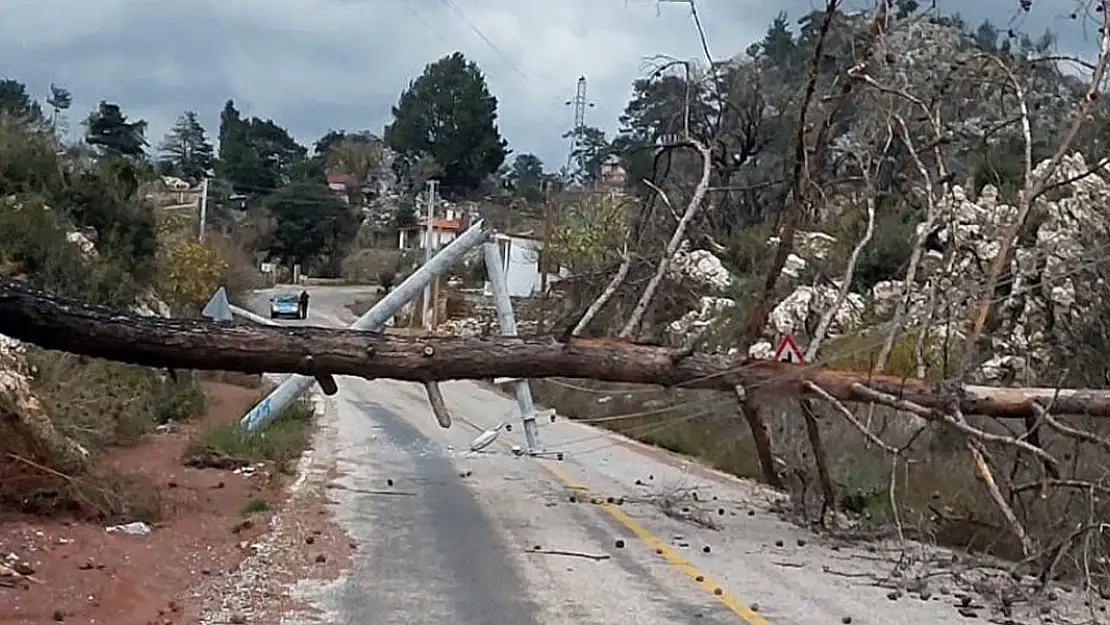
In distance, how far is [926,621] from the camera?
1007 cm

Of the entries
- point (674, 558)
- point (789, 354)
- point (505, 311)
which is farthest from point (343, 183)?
point (674, 558)

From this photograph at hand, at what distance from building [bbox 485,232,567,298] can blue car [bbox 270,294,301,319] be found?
6.59 m

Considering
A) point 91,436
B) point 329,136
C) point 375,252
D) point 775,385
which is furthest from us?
point 329,136

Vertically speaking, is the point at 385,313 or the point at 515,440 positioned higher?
the point at 385,313

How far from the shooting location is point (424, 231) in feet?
225

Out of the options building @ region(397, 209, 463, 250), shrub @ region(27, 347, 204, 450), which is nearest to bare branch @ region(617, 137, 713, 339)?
shrub @ region(27, 347, 204, 450)

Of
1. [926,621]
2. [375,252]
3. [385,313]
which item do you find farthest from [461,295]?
[926,621]

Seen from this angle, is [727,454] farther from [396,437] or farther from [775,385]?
[775,385]

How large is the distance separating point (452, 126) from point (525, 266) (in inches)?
652

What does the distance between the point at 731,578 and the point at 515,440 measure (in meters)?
13.2

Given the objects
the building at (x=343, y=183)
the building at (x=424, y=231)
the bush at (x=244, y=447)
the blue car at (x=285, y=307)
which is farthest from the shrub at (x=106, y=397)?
the building at (x=343, y=183)

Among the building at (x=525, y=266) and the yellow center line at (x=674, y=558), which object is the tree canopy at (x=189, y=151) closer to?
the building at (x=525, y=266)

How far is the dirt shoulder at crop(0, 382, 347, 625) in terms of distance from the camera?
9469 mm

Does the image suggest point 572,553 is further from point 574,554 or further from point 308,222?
point 308,222
